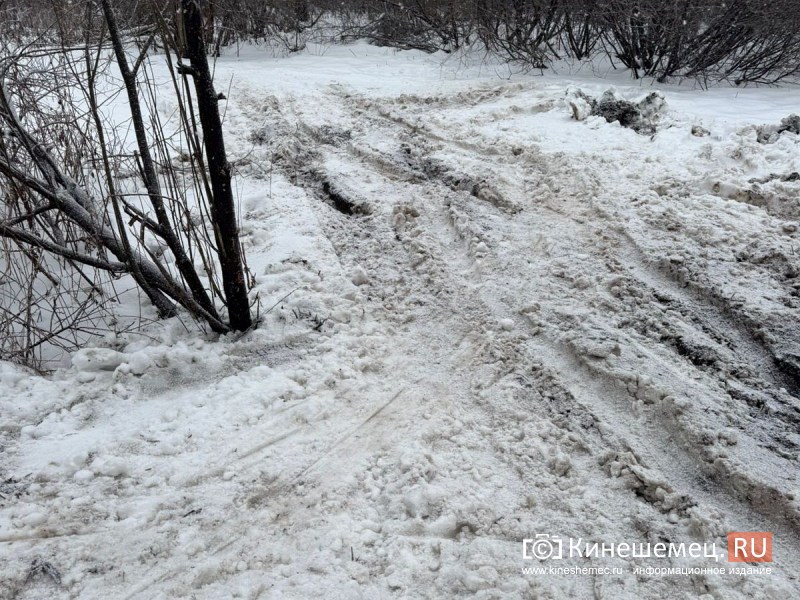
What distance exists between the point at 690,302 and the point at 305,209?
2567 mm

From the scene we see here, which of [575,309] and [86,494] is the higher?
[575,309]

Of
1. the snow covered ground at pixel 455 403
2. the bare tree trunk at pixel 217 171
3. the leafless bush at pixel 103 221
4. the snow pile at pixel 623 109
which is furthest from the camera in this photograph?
the snow pile at pixel 623 109

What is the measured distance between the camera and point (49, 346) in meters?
2.80

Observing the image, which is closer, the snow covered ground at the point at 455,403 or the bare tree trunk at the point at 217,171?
the snow covered ground at the point at 455,403

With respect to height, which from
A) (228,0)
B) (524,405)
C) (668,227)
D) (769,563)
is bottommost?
(769,563)

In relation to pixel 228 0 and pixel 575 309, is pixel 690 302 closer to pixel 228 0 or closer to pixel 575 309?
pixel 575 309

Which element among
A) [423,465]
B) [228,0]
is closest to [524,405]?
[423,465]

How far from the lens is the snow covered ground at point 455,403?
6.07ft

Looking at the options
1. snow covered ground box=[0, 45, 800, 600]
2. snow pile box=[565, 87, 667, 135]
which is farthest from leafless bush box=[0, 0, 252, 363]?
snow pile box=[565, 87, 667, 135]

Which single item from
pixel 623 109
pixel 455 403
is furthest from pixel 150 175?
pixel 623 109

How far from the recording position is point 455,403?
2500 millimetres

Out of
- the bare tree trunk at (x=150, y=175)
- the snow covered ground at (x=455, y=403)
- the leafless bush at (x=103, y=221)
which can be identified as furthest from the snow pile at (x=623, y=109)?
the bare tree trunk at (x=150, y=175)

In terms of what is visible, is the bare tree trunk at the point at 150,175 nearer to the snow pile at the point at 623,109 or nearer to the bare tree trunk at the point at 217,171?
the bare tree trunk at the point at 217,171

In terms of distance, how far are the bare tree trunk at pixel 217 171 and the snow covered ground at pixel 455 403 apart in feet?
0.79
